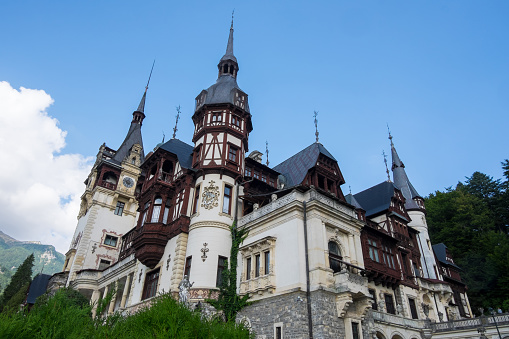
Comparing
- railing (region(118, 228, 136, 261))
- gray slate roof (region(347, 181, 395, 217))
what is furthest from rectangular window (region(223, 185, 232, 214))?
gray slate roof (region(347, 181, 395, 217))

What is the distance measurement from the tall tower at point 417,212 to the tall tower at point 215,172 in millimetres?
22843

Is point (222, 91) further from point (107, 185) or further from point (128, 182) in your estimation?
point (107, 185)

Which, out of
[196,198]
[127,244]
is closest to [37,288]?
[127,244]

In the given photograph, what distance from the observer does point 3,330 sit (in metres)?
9.16

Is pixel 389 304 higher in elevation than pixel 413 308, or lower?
lower

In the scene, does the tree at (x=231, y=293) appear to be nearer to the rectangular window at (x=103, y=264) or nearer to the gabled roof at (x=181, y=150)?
the gabled roof at (x=181, y=150)

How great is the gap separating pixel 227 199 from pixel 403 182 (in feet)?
92.0

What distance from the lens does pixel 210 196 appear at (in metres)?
25.8

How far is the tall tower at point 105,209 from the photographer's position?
39688mm

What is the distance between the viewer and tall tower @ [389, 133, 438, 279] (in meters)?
36.7

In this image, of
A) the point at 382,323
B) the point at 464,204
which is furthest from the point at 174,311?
the point at 464,204

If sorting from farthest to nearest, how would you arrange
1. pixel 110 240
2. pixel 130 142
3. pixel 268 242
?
1. pixel 130 142
2. pixel 110 240
3. pixel 268 242

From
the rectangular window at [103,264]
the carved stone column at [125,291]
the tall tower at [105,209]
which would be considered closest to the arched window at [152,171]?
the carved stone column at [125,291]

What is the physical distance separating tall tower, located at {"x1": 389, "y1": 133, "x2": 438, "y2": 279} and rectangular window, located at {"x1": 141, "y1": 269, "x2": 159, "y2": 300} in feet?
86.9
